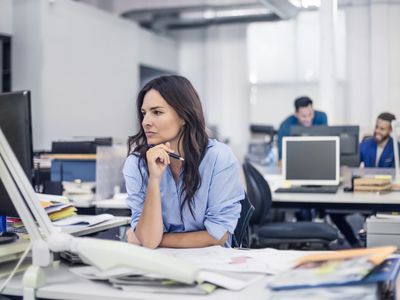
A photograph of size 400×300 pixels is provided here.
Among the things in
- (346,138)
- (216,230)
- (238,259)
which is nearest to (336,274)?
(238,259)

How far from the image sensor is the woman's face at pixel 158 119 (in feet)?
6.42

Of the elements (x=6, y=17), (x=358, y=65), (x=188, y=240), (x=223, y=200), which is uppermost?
(x=6, y=17)

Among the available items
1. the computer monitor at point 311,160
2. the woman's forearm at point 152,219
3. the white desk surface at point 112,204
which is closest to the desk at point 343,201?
the computer monitor at point 311,160

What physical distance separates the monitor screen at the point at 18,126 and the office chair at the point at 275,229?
2260 mm

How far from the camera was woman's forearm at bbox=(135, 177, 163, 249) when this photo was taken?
1896 millimetres

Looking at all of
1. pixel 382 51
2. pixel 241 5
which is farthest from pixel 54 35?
pixel 382 51

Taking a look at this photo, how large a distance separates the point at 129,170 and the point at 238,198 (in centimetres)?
40

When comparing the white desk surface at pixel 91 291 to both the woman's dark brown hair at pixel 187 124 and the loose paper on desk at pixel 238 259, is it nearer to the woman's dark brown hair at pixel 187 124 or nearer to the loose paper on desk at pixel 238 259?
the loose paper on desk at pixel 238 259

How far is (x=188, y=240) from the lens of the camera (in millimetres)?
1901

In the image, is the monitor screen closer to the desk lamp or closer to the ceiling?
the desk lamp

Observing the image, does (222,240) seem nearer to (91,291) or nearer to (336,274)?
(91,291)

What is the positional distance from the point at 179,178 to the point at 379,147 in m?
3.19

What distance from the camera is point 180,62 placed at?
A: 32.0 ft

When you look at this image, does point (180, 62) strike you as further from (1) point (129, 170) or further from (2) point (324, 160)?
(1) point (129, 170)
